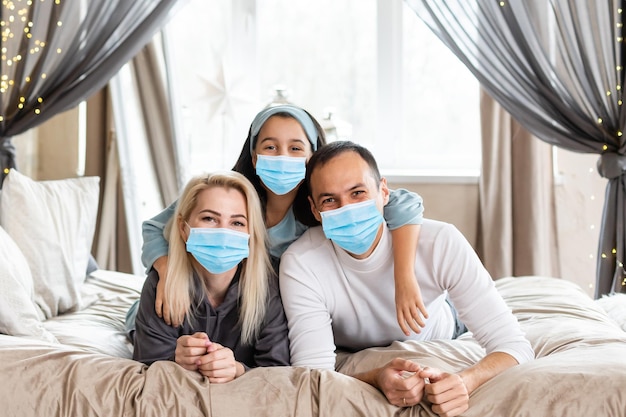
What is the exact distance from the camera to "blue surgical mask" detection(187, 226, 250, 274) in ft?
6.62

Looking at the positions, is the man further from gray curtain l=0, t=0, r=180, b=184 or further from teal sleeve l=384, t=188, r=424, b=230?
gray curtain l=0, t=0, r=180, b=184

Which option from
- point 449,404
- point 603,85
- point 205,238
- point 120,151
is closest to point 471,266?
point 449,404

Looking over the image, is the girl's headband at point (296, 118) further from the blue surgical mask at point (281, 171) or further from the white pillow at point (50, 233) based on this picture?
the white pillow at point (50, 233)

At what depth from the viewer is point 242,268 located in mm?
2129

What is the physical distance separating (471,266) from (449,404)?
41 cm

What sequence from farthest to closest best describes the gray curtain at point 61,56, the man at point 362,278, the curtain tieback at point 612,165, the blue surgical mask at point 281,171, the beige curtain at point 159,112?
the beige curtain at point 159,112 → the gray curtain at point 61,56 → the curtain tieback at point 612,165 → the blue surgical mask at point 281,171 → the man at point 362,278

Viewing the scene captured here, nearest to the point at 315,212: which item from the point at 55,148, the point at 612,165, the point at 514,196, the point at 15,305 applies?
the point at 15,305

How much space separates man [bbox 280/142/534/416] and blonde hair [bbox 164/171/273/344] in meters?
0.07

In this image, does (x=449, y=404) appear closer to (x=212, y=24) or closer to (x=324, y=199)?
(x=324, y=199)

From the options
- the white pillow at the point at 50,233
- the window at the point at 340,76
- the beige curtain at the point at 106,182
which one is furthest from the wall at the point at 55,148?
the white pillow at the point at 50,233

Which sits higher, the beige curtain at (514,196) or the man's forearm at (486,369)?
the beige curtain at (514,196)

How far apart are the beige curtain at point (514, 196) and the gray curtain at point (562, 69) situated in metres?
0.61

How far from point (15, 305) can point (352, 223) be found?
94 centimetres

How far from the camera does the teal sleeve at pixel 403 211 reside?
2.11 metres
